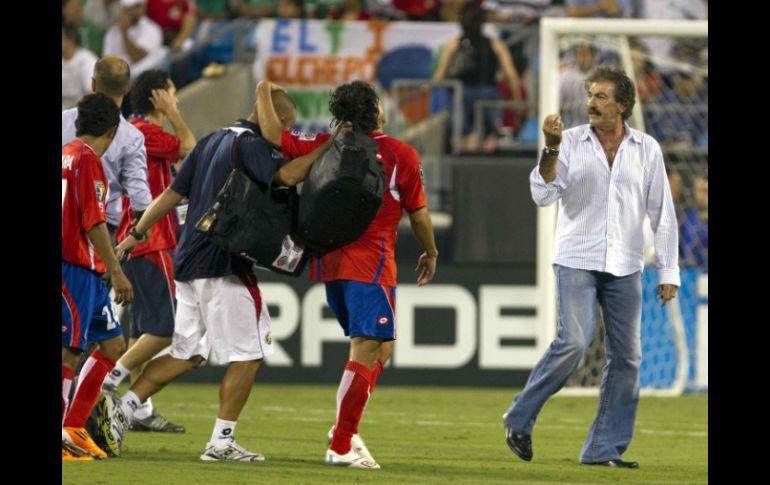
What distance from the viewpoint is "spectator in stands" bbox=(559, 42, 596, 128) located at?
15969 millimetres

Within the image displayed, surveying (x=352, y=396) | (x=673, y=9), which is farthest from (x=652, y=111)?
(x=352, y=396)

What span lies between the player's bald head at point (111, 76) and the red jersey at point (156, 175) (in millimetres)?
558

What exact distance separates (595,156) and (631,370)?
4.00 feet

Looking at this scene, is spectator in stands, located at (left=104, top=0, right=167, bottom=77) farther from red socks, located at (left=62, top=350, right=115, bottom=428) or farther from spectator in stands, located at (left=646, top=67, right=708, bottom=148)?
red socks, located at (left=62, top=350, right=115, bottom=428)

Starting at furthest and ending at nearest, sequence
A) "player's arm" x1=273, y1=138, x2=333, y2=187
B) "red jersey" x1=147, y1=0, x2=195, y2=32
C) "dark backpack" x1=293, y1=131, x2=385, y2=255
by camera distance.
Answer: "red jersey" x1=147, y1=0, x2=195, y2=32 → "player's arm" x1=273, y1=138, x2=333, y2=187 → "dark backpack" x1=293, y1=131, x2=385, y2=255

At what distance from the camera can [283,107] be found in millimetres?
8641

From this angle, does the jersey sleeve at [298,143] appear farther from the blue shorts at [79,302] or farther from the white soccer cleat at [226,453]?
the white soccer cleat at [226,453]

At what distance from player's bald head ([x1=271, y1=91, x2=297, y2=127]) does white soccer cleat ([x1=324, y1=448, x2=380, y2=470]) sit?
5.87ft

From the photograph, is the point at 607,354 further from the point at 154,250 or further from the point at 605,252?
the point at 154,250

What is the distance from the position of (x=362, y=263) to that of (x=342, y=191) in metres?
0.60

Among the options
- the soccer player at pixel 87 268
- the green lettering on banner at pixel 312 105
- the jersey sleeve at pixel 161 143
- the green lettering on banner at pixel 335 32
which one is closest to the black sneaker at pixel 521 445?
the soccer player at pixel 87 268

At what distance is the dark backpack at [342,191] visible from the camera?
316 inches

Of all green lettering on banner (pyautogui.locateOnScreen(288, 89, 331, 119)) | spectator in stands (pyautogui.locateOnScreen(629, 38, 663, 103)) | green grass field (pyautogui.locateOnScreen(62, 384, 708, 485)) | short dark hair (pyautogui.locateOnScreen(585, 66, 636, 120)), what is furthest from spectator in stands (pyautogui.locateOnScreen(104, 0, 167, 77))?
short dark hair (pyautogui.locateOnScreen(585, 66, 636, 120))
